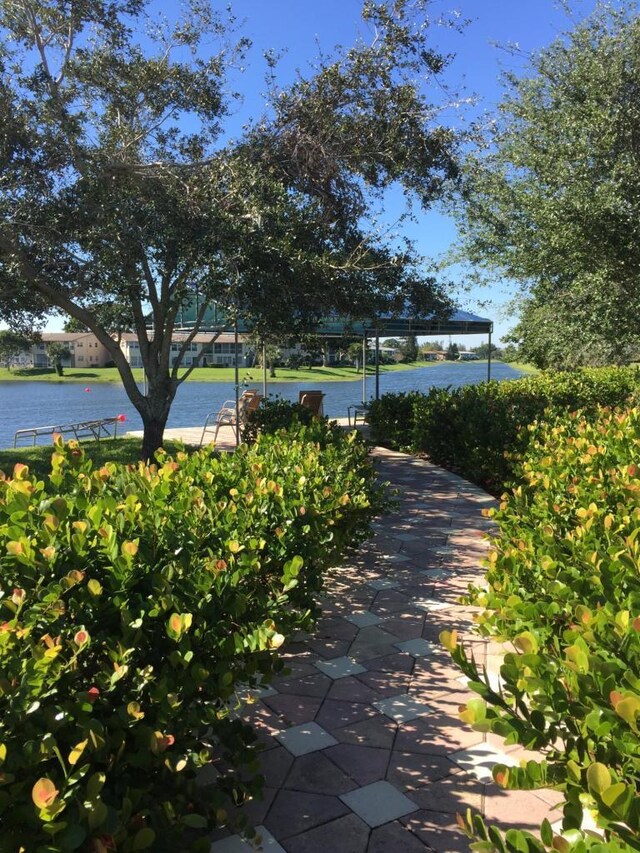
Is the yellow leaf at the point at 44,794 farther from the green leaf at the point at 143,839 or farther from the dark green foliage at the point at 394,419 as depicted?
the dark green foliage at the point at 394,419

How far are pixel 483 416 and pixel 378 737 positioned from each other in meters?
6.20

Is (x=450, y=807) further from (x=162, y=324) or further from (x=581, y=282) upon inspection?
(x=581, y=282)

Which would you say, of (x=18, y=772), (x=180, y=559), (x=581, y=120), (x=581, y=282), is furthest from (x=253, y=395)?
(x=18, y=772)

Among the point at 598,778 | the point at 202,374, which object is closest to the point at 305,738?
the point at 598,778

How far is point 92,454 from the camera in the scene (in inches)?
396

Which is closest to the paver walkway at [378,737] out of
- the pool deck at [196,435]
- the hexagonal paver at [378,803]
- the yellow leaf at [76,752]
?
the hexagonal paver at [378,803]

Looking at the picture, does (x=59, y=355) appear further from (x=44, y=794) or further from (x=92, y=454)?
(x=44, y=794)

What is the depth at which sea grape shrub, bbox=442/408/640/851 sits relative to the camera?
1.23m

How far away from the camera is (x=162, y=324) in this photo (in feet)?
28.5

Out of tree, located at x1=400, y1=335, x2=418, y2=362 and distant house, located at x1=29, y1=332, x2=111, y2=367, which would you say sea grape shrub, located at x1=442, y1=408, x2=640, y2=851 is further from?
distant house, located at x1=29, y1=332, x2=111, y2=367

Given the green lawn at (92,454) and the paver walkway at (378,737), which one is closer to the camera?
the paver walkway at (378,737)

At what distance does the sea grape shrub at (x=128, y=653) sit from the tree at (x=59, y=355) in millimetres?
43279

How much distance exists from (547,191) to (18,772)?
30.9 ft

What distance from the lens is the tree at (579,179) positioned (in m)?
8.22
